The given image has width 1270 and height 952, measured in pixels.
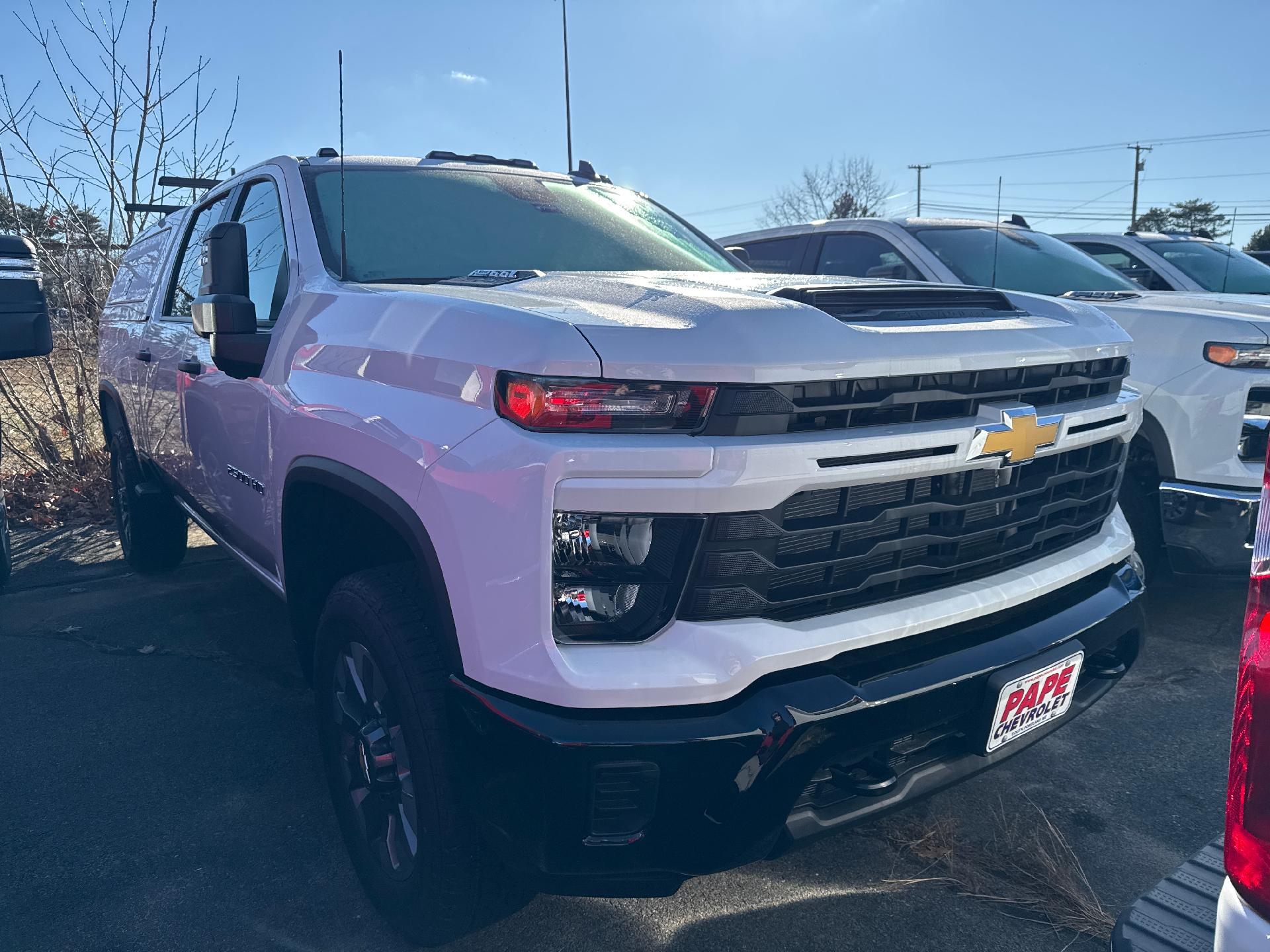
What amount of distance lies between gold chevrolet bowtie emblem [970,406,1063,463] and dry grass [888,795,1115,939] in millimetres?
1115

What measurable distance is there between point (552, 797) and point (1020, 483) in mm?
1243

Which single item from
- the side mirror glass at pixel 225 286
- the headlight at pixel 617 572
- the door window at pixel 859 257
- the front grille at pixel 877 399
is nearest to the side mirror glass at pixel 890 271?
the door window at pixel 859 257

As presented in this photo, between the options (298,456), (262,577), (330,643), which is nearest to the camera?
(330,643)

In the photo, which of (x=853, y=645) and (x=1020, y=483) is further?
(x=1020, y=483)

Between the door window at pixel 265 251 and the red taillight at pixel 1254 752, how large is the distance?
2.64 metres

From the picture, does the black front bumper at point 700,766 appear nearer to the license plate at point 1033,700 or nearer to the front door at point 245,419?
the license plate at point 1033,700

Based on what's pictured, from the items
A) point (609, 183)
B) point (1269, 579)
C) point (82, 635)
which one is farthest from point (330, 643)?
point (82, 635)

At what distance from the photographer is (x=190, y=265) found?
14.2 feet

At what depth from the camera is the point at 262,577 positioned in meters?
3.25

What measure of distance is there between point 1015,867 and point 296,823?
2.00 metres

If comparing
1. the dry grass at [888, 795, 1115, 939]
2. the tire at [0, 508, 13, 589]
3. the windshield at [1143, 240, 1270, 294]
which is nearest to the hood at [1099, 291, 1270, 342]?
the windshield at [1143, 240, 1270, 294]

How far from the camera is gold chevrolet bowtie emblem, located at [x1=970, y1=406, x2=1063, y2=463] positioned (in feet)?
6.49

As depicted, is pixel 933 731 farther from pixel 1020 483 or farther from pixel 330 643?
pixel 330 643

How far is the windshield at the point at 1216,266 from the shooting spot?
654 centimetres
